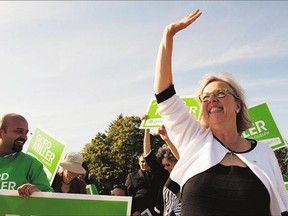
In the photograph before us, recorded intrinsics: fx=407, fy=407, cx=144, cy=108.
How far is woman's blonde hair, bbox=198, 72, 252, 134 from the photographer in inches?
111

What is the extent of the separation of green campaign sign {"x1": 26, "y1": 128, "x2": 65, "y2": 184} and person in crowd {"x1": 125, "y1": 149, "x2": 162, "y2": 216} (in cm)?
133

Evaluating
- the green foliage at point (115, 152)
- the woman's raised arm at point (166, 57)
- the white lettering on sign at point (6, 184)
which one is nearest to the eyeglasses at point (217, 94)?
the woman's raised arm at point (166, 57)

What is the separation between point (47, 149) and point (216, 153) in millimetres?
4285

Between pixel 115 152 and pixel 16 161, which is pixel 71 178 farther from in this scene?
pixel 115 152

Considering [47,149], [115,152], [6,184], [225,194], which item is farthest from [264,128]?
[115,152]

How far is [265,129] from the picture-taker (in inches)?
235

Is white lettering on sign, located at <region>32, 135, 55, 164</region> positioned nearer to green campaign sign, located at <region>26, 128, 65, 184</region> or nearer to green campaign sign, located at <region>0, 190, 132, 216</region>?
green campaign sign, located at <region>26, 128, 65, 184</region>

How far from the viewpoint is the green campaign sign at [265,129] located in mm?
5941

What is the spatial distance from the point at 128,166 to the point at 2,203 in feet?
138

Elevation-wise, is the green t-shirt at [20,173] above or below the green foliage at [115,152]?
below

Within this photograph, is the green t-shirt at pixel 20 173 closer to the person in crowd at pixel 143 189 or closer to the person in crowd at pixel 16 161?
the person in crowd at pixel 16 161

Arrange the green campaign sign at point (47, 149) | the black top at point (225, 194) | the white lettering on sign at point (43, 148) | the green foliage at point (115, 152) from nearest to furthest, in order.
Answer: the black top at point (225, 194) → the green campaign sign at point (47, 149) → the white lettering on sign at point (43, 148) → the green foliage at point (115, 152)

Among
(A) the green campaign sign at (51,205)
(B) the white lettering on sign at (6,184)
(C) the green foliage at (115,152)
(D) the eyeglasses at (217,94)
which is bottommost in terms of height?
(A) the green campaign sign at (51,205)

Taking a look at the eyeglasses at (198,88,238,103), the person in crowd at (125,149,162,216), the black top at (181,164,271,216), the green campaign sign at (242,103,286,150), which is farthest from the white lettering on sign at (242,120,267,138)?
the black top at (181,164,271,216)
